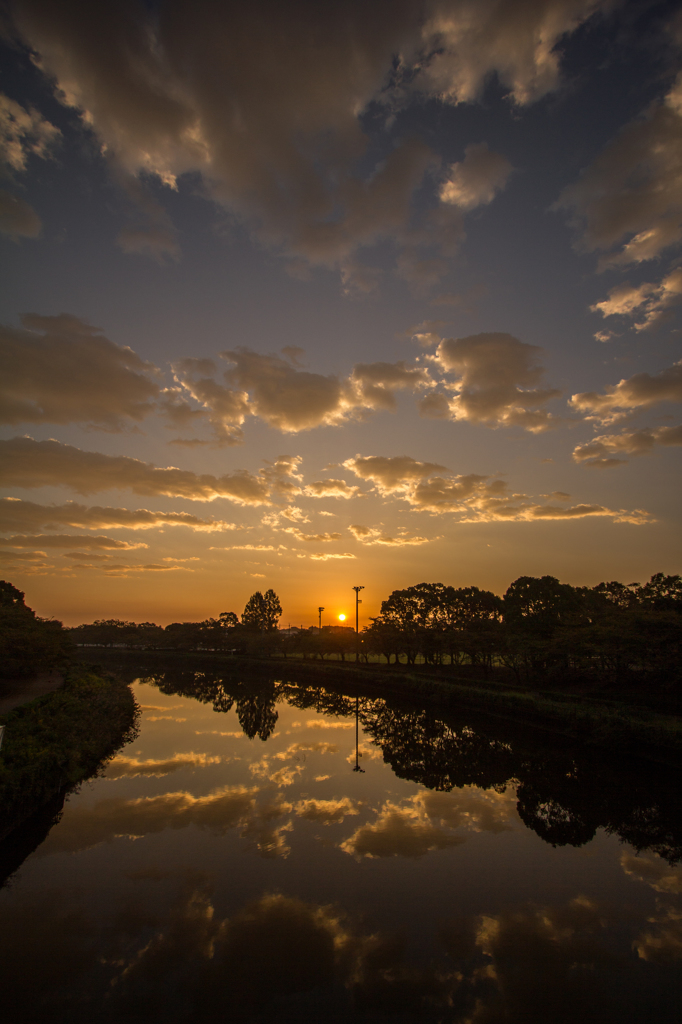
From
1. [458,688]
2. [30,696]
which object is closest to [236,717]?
[30,696]

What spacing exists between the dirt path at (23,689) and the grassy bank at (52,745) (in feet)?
7.80

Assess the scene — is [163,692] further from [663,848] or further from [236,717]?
[663,848]

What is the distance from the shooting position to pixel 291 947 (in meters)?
8.33

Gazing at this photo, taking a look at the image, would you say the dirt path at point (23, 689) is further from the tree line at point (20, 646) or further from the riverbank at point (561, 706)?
the riverbank at point (561, 706)

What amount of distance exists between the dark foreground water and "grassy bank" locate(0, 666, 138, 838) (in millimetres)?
1204

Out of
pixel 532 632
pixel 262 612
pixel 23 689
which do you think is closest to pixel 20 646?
pixel 23 689

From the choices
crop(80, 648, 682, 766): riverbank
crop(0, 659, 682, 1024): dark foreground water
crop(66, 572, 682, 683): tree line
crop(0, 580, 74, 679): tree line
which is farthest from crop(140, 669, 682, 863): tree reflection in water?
crop(0, 580, 74, 679): tree line

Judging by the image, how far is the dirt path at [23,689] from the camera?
85.3 ft

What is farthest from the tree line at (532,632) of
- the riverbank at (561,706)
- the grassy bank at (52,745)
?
the grassy bank at (52,745)

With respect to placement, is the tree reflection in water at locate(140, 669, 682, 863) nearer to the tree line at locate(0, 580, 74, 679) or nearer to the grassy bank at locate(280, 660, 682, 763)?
the grassy bank at locate(280, 660, 682, 763)

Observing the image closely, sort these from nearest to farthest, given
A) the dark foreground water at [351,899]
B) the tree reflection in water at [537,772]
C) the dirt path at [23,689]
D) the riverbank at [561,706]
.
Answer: the dark foreground water at [351,899] → the tree reflection in water at [537,772] → the riverbank at [561,706] → the dirt path at [23,689]

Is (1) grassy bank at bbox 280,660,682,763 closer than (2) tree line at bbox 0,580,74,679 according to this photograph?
Yes

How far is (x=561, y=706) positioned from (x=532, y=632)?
1164cm

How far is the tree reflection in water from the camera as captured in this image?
14.6 m
